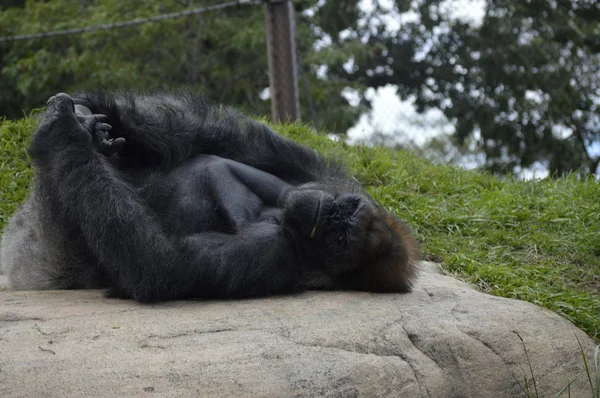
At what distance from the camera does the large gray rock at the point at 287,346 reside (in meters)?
2.73

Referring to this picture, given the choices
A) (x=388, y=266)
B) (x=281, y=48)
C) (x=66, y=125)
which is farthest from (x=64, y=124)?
(x=281, y=48)

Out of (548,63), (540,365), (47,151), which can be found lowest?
(540,365)

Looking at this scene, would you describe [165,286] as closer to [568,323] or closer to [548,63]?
[568,323]

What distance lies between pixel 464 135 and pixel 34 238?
11.2 meters

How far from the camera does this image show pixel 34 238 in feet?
13.9

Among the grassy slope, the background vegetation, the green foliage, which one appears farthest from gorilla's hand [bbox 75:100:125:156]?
the background vegetation

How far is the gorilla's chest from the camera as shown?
3967mm

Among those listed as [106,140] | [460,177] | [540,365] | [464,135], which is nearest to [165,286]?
[106,140]

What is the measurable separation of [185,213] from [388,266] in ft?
3.46

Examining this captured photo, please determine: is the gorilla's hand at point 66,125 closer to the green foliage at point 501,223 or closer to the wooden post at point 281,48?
the green foliage at point 501,223

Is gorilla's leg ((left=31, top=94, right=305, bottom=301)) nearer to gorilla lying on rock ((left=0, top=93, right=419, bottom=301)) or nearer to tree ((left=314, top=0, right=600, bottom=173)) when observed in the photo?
gorilla lying on rock ((left=0, top=93, right=419, bottom=301))

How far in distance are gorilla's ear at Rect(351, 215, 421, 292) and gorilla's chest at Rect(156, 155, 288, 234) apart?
52 centimetres

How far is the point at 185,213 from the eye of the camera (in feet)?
13.0

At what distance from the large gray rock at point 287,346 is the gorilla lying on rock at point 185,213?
0.47 feet
